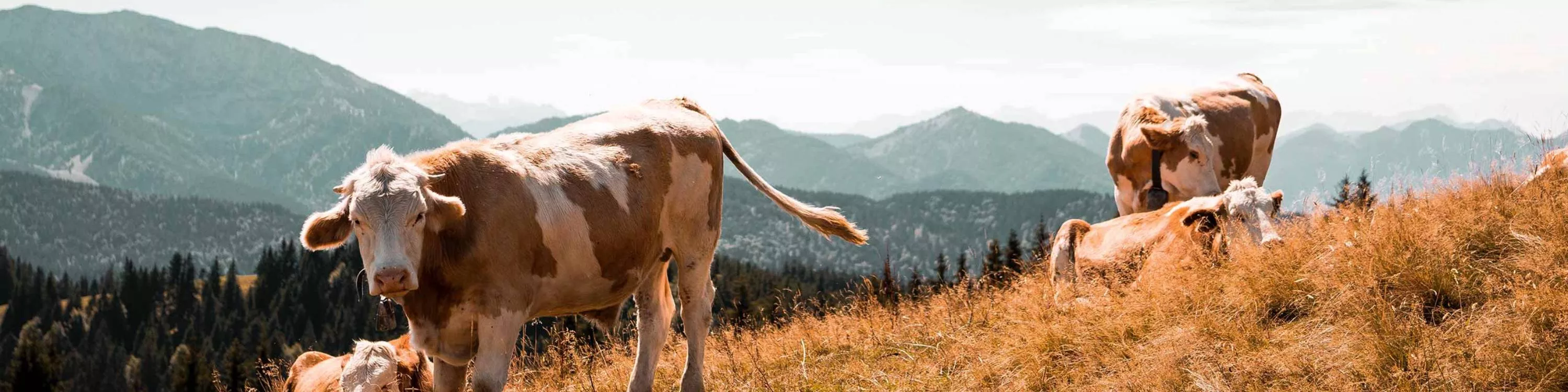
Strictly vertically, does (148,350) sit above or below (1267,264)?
below

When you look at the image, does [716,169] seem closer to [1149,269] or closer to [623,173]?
[623,173]

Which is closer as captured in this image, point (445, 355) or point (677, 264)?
point (445, 355)

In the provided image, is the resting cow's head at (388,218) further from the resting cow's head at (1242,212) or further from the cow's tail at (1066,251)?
the cow's tail at (1066,251)

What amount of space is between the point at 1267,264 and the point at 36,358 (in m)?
131

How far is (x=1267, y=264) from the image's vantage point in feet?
26.9

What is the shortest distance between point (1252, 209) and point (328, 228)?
7803mm

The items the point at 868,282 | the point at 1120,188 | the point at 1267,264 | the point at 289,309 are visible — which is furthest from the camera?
the point at 289,309

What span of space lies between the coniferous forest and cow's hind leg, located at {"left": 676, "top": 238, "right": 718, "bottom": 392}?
10187cm

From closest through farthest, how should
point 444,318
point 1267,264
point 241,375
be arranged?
point 444,318
point 1267,264
point 241,375

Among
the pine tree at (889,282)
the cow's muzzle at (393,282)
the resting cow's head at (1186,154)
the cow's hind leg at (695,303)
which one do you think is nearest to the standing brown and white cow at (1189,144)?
the resting cow's head at (1186,154)

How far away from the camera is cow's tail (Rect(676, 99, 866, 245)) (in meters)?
9.21

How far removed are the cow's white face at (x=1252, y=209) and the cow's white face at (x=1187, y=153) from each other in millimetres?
2592

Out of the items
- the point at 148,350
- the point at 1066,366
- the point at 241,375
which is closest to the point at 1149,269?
the point at 1066,366

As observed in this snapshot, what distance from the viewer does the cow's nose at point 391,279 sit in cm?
610
